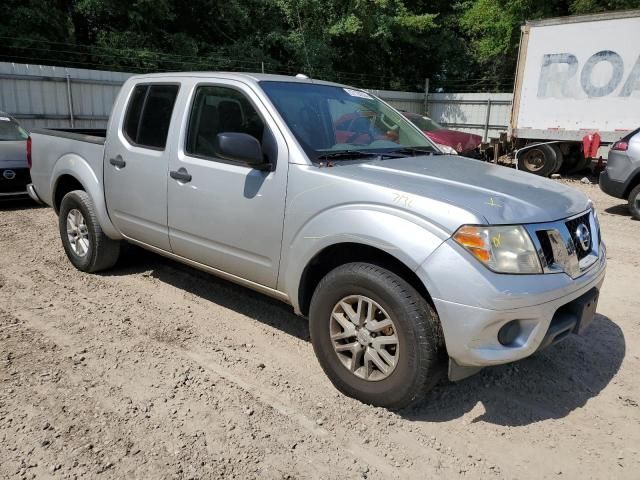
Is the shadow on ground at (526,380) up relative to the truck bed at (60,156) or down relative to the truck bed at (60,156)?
down

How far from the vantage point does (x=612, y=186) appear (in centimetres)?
849

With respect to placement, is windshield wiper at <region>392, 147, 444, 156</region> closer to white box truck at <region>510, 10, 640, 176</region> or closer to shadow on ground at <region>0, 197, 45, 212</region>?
shadow on ground at <region>0, 197, 45, 212</region>

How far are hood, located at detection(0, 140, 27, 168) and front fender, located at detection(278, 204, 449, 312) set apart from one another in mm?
6360

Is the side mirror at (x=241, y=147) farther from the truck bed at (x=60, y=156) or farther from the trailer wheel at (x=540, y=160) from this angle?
the trailer wheel at (x=540, y=160)

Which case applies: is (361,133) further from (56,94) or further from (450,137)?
(56,94)

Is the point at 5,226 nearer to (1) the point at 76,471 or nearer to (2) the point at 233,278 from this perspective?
(2) the point at 233,278

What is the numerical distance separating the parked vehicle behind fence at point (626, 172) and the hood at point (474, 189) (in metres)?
5.66

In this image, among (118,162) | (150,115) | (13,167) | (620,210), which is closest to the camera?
(150,115)

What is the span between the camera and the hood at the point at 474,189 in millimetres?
2750

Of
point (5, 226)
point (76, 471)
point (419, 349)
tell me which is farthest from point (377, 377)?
point (5, 226)

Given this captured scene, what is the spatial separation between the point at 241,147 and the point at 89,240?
2.58m

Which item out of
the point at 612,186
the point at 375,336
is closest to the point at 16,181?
the point at 375,336

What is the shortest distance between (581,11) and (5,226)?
21.1 m

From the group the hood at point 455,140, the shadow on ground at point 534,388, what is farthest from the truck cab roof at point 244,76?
the hood at point 455,140
